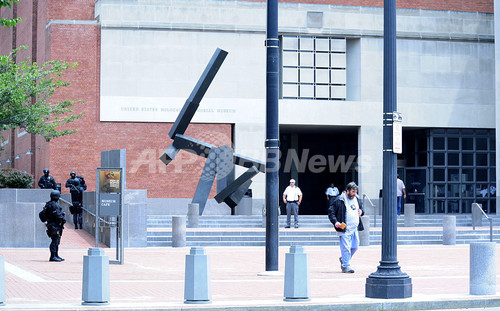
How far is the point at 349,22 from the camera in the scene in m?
41.2

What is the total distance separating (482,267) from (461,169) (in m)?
31.6

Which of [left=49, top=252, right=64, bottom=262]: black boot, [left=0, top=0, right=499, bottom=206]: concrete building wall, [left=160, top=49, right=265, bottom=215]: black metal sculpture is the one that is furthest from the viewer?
[left=0, top=0, right=499, bottom=206]: concrete building wall

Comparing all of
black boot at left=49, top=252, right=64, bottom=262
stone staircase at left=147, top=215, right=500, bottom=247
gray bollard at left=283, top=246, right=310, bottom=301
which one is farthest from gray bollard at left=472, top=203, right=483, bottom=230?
gray bollard at left=283, top=246, right=310, bottom=301

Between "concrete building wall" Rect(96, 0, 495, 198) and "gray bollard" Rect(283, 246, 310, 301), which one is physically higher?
"concrete building wall" Rect(96, 0, 495, 198)

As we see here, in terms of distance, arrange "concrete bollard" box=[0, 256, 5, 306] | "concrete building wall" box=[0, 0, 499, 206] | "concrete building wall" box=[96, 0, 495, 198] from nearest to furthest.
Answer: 1. "concrete bollard" box=[0, 256, 5, 306]
2. "concrete building wall" box=[0, 0, 499, 206]
3. "concrete building wall" box=[96, 0, 495, 198]

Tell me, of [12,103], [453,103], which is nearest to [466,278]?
[12,103]

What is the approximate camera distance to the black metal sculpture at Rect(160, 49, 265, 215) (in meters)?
31.1

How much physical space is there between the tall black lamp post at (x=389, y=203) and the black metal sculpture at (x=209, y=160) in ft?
63.0

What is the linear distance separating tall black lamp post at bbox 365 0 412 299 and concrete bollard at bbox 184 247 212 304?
239 cm

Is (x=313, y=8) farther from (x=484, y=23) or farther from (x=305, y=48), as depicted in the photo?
(x=484, y=23)

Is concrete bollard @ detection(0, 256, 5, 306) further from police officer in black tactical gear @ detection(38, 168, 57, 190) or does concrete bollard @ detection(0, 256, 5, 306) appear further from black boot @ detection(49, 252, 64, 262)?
police officer in black tactical gear @ detection(38, 168, 57, 190)

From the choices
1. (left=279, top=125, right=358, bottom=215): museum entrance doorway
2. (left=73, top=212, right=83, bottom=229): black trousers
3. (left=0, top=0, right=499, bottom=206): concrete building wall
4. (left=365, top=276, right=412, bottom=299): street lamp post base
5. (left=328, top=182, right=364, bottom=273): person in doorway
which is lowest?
(left=365, top=276, right=412, bottom=299): street lamp post base

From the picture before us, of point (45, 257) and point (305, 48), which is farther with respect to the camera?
point (305, 48)

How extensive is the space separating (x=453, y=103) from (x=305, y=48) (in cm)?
813
